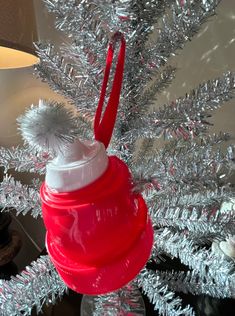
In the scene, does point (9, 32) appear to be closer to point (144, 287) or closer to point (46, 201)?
point (46, 201)

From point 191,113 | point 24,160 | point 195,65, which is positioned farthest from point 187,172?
point 195,65

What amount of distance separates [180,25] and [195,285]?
0.33 meters

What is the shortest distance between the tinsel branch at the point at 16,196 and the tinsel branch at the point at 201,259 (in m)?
0.18

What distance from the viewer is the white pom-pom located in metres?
0.26

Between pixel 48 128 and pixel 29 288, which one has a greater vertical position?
pixel 48 128

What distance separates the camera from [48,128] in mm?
255

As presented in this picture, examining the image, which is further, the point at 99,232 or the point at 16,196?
the point at 16,196

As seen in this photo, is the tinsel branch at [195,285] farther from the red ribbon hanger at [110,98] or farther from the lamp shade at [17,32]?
the lamp shade at [17,32]

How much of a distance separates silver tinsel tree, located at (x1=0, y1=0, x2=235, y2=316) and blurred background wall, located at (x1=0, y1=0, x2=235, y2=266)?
152 mm

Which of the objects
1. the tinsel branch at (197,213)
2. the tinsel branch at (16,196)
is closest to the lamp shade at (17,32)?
the tinsel branch at (16,196)

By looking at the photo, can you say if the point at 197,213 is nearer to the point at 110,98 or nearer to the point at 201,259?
the point at 201,259

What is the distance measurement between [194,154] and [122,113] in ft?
0.32

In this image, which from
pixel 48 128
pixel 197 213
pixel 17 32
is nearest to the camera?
pixel 48 128

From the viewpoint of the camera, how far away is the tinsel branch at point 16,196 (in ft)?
1.36
